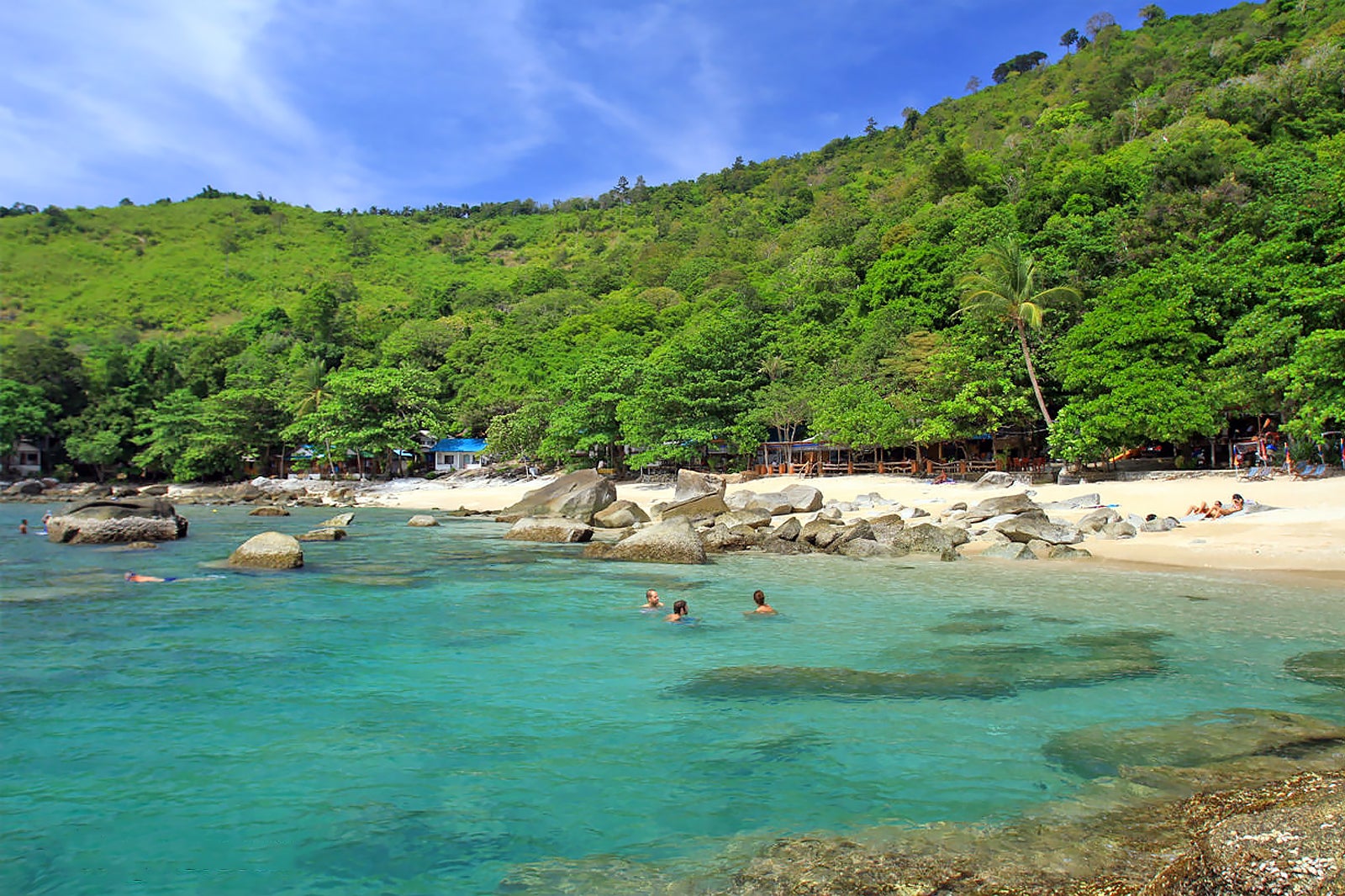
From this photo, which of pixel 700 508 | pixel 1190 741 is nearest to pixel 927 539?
pixel 700 508

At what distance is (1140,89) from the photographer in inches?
2603

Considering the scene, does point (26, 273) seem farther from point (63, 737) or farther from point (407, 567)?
point (63, 737)

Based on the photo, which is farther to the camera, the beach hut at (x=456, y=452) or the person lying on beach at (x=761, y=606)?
the beach hut at (x=456, y=452)

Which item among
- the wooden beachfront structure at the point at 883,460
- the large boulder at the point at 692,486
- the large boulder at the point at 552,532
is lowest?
the large boulder at the point at 552,532

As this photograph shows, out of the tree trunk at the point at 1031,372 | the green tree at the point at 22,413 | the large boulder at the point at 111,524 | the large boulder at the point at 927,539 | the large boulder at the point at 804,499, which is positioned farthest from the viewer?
the green tree at the point at 22,413

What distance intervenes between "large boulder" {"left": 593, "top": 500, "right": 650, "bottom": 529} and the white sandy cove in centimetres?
601

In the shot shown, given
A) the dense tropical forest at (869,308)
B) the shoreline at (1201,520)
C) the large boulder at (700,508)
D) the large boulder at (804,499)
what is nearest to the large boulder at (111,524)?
the large boulder at (700,508)

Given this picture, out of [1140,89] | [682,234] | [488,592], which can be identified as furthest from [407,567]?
[682,234]

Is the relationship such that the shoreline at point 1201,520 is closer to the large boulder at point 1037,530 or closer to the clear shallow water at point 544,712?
the large boulder at point 1037,530

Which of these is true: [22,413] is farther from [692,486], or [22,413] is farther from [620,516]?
[692,486]

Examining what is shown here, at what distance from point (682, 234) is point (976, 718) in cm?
9250

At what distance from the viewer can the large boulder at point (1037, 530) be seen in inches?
682

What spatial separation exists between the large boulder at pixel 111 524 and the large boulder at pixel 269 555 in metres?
6.39

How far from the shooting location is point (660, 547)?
17.3 meters
